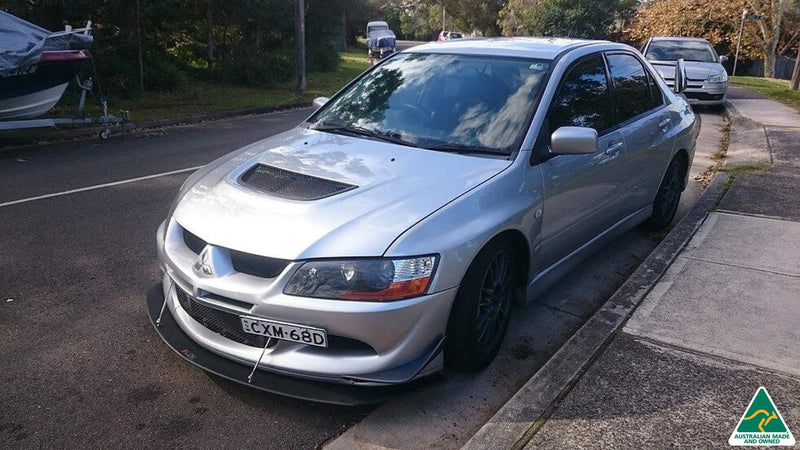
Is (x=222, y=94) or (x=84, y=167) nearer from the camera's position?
(x=84, y=167)

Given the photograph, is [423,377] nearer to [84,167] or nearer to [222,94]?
[84,167]

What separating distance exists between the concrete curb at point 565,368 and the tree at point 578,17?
1494 inches

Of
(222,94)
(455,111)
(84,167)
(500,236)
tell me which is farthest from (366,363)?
(222,94)

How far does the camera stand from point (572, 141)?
3818 millimetres

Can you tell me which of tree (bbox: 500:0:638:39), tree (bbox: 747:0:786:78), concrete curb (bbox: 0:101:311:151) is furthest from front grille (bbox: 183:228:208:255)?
tree (bbox: 500:0:638:39)

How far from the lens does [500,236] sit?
3.59m

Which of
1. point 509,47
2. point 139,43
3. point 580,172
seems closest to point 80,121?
point 139,43

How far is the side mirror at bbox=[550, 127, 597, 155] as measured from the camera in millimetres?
3812

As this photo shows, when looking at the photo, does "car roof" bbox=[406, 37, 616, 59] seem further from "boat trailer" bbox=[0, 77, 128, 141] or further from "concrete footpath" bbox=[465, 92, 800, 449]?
"boat trailer" bbox=[0, 77, 128, 141]

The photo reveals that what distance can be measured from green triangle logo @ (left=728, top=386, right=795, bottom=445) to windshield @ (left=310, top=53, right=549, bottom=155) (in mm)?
1826

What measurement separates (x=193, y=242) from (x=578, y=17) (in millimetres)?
40948

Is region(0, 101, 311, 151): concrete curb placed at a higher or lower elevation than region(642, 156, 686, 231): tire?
lower

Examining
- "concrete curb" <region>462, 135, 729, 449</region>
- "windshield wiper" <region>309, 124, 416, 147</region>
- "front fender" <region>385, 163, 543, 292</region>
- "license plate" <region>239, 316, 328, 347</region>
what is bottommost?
"concrete curb" <region>462, 135, 729, 449</region>

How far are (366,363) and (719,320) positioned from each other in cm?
238
